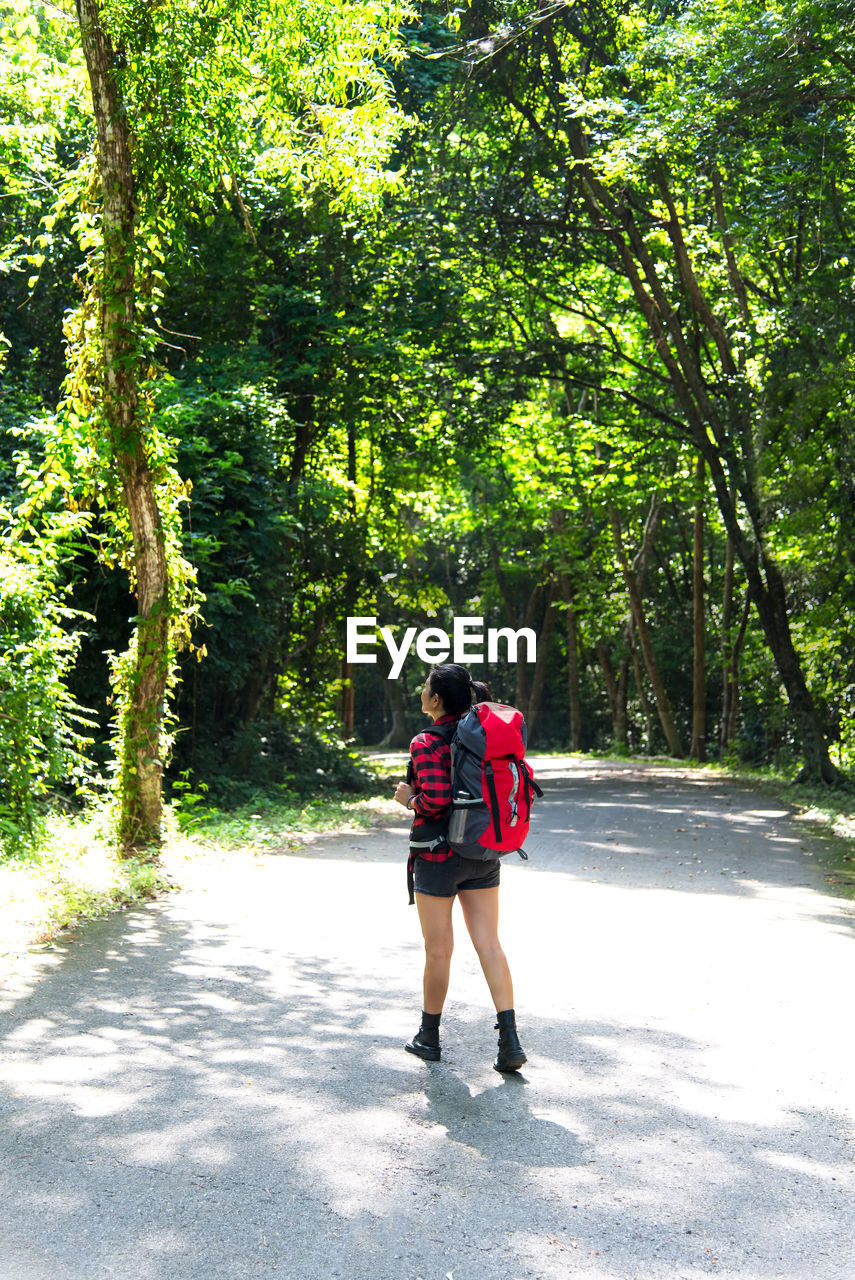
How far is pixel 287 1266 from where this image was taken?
11.6ft

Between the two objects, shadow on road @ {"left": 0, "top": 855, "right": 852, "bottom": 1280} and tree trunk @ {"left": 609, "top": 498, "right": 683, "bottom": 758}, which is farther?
tree trunk @ {"left": 609, "top": 498, "right": 683, "bottom": 758}

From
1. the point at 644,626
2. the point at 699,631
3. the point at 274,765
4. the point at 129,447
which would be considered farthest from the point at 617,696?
the point at 129,447

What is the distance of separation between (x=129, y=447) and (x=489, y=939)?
6.50 m

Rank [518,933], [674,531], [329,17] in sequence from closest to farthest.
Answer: [518,933], [329,17], [674,531]

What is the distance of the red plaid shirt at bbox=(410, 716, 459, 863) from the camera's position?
17.4ft

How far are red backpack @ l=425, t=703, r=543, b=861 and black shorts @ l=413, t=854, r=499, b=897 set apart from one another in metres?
0.11

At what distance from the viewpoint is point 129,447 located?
1041 cm

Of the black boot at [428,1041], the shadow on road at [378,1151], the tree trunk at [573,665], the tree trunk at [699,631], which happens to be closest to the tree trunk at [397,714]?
the tree trunk at [573,665]

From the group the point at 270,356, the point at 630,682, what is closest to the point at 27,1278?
the point at 270,356

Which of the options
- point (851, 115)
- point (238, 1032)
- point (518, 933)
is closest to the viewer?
point (238, 1032)

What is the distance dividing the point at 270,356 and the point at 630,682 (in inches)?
1038

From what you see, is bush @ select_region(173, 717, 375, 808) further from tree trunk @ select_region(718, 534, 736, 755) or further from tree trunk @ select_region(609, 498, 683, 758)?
tree trunk @ select_region(609, 498, 683, 758)

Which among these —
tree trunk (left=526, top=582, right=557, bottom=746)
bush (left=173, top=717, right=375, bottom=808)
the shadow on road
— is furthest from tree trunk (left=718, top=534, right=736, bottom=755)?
the shadow on road

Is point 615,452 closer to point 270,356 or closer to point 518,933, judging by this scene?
point 270,356
